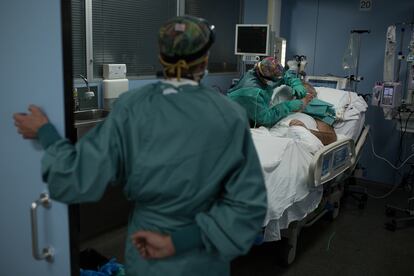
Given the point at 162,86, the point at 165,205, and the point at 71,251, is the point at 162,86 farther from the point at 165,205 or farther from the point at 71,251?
the point at 71,251

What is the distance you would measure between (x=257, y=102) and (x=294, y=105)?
46cm

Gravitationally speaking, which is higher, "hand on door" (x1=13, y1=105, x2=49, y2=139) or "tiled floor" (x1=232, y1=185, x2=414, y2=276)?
"hand on door" (x1=13, y1=105, x2=49, y2=139)

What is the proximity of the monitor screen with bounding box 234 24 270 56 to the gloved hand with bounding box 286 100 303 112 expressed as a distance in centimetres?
138

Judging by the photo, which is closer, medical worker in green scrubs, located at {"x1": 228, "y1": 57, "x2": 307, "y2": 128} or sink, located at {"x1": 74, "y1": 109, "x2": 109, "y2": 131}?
medical worker in green scrubs, located at {"x1": 228, "y1": 57, "x2": 307, "y2": 128}

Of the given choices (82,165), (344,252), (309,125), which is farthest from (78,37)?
(344,252)

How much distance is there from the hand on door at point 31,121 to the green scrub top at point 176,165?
3cm

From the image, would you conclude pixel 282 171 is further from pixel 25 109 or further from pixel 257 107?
pixel 25 109

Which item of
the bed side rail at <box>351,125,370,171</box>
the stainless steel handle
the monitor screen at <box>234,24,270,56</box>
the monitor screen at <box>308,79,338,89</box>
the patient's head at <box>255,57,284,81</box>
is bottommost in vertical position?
the bed side rail at <box>351,125,370,171</box>

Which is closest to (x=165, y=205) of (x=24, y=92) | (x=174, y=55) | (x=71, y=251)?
(x=71, y=251)

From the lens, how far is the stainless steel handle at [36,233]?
4.08ft

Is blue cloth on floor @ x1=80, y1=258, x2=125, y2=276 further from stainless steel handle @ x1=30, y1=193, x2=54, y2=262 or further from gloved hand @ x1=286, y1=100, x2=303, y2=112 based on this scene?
gloved hand @ x1=286, y1=100, x2=303, y2=112

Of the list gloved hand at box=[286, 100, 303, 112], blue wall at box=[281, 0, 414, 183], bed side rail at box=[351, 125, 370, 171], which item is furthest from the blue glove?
blue wall at box=[281, 0, 414, 183]

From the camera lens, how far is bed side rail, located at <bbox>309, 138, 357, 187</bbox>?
256 cm

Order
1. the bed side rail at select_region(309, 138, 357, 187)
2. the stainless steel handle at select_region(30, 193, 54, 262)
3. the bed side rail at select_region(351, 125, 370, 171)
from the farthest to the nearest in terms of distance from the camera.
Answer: the bed side rail at select_region(351, 125, 370, 171) → the bed side rail at select_region(309, 138, 357, 187) → the stainless steel handle at select_region(30, 193, 54, 262)
